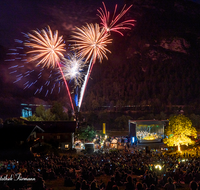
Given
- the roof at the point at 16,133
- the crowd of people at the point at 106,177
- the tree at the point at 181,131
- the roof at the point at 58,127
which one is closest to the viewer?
the crowd of people at the point at 106,177

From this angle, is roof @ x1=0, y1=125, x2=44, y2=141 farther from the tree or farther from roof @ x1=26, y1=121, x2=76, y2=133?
the tree

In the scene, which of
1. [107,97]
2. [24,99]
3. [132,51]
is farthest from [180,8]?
[24,99]

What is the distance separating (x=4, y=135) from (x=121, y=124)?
28081 mm

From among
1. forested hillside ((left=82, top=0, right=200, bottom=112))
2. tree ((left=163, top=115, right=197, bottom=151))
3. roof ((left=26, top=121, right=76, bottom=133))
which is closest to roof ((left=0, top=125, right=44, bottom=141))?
roof ((left=26, top=121, right=76, bottom=133))

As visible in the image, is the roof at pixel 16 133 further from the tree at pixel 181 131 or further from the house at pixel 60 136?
the tree at pixel 181 131

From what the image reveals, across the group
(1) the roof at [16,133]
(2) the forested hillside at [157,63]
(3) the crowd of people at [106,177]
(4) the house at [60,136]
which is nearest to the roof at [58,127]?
(4) the house at [60,136]

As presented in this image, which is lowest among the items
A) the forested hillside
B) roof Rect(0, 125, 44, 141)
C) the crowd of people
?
the crowd of people

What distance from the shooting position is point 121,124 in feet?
147

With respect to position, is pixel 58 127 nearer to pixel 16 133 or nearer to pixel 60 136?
pixel 60 136

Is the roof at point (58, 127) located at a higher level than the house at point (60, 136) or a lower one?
higher

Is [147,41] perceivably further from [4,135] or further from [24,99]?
[4,135]

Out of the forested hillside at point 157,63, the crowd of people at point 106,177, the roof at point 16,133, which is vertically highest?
the forested hillside at point 157,63

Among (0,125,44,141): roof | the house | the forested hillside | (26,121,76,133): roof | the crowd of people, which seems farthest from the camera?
the forested hillside

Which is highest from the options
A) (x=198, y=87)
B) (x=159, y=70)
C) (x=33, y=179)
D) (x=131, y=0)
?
(x=131, y=0)
